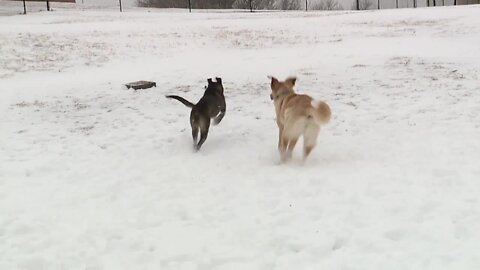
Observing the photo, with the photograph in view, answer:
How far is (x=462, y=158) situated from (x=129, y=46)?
14929 mm

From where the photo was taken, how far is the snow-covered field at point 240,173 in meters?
3.88

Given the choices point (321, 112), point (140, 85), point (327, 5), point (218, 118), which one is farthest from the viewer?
point (327, 5)

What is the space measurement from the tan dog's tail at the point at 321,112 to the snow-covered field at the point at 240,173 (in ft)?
2.32

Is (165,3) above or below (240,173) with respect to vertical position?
above

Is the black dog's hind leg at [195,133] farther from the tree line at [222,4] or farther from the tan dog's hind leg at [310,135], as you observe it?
the tree line at [222,4]

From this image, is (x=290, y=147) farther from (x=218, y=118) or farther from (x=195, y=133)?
(x=218, y=118)

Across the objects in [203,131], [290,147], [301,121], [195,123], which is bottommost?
[290,147]

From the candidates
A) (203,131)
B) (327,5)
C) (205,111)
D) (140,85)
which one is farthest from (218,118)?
(327,5)

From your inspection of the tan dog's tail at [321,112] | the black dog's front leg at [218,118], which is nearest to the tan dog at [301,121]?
Answer: the tan dog's tail at [321,112]

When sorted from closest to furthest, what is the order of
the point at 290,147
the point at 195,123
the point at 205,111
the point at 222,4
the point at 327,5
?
the point at 290,147 < the point at 195,123 < the point at 205,111 < the point at 222,4 < the point at 327,5

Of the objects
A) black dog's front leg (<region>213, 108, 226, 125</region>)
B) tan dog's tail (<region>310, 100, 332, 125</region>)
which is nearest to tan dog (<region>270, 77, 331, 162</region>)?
tan dog's tail (<region>310, 100, 332, 125</region>)

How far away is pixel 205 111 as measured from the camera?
707 cm

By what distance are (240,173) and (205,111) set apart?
157 cm

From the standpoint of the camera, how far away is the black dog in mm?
6961
